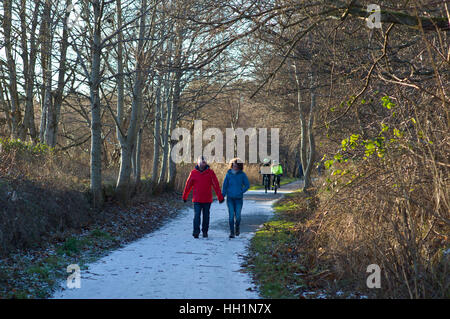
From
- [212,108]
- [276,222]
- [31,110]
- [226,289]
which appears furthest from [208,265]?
[212,108]

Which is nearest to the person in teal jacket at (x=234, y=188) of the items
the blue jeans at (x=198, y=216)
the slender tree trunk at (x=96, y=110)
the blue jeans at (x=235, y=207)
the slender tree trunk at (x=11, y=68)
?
the blue jeans at (x=235, y=207)

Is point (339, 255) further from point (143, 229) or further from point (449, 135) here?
point (143, 229)

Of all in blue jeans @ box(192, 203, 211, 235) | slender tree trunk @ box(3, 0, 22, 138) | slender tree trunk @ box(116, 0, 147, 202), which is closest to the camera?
blue jeans @ box(192, 203, 211, 235)

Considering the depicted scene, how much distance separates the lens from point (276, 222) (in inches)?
541

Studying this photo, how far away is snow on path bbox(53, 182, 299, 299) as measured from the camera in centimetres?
618

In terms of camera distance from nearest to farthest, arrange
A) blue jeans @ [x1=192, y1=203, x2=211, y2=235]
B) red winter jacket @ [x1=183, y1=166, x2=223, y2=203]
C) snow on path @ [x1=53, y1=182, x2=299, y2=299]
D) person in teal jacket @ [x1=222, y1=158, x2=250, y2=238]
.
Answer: snow on path @ [x1=53, y1=182, x2=299, y2=299], blue jeans @ [x1=192, y1=203, x2=211, y2=235], red winter jacket @ [x1=183, y1=166, x2=223, y2=203], person in teal jacket @ [x1=222, y1=158, x2=250, y2=238]

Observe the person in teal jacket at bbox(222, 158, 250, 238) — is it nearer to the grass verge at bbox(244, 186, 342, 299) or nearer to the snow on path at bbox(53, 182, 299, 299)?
the snow on path at bbox(53, 182, 299, 299)

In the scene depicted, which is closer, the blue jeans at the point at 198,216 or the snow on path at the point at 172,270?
the snow on path at the point at 172,270

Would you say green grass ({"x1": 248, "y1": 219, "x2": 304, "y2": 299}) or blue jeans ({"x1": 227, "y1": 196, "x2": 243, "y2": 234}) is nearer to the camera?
green grass ({"x1": 248, "y1": 219, "x2": 304, "y2": 299})

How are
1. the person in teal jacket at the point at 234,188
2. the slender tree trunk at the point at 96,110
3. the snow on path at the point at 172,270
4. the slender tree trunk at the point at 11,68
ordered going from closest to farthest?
the snow on path at the point at 172,270 → the person in teal jacket at the point at 234,188 → the slender tree trunk at the point at 96,110 → the slender tree trunk at the point at 11,68

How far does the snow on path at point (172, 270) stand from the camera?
6176mm

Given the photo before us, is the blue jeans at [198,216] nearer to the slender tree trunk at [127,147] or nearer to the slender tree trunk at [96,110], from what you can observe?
the slender tree trunk at [96,110]

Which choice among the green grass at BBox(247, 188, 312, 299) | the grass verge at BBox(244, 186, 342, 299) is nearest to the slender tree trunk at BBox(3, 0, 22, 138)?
the green grass at BBox(247, 188, 312, 299)
